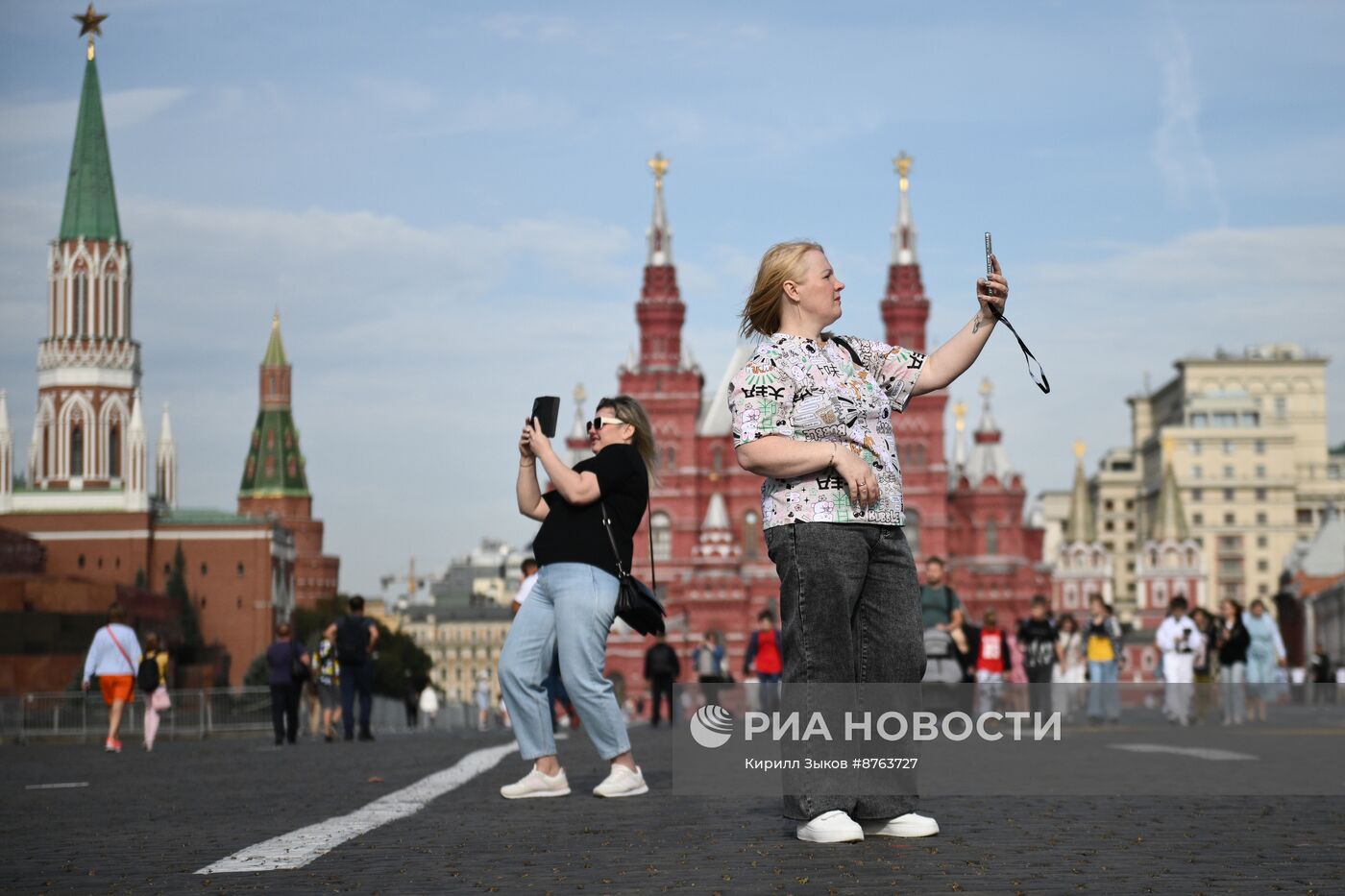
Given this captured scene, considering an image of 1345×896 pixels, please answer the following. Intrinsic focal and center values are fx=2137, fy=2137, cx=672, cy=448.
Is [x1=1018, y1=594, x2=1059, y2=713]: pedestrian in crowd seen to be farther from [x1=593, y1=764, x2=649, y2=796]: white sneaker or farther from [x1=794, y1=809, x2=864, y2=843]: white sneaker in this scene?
[x1=794, y1=809, x2=864, y2=843]: white sneaker

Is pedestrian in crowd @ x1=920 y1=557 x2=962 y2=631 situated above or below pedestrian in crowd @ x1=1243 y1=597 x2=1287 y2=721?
above

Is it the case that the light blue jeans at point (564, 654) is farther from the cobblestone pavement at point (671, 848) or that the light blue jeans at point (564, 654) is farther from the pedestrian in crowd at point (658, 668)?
the pedestrian in crowd at point (658, 668)

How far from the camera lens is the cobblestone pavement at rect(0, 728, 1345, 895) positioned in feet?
18.3

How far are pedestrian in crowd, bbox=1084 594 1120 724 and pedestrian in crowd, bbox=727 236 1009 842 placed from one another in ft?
50.5

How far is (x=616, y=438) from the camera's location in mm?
9070

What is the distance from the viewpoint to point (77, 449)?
127 m

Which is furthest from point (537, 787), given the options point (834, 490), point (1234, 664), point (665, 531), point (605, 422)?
point (665, 531)

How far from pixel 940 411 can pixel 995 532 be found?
26.9 ft

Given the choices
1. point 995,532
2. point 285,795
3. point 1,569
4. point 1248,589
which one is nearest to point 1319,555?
point 995,532

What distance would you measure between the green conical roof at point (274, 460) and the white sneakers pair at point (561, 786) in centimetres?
16719

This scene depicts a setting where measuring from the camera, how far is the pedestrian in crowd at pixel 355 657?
859 inches

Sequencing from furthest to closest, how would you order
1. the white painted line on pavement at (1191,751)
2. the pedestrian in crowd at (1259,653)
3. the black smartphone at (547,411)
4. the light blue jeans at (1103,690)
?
1. the pedestrian in crowd at (1259,653)
2. the light blue jeans at (1103,690)
3. the white painted line on pavement at (1191,751)
4. the black smartphone at (547,411)

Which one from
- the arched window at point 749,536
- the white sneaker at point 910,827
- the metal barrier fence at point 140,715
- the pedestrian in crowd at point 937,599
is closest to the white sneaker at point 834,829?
the white sneaker at point 910,827

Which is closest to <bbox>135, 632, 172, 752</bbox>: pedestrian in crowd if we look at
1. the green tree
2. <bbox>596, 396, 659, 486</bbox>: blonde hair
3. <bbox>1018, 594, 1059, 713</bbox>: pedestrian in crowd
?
<bbox>1018, 594, 1059, 713</bbox>: pedestrian in crowd
